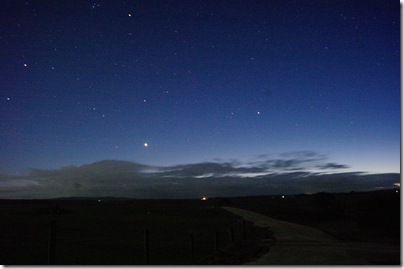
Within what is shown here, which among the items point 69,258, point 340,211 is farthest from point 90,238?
point 340,211

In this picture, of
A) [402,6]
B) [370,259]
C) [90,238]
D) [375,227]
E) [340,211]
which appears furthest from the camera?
[340,211]

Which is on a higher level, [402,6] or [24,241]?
[402,6]

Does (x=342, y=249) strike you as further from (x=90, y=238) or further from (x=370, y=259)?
(x=90, y=238)

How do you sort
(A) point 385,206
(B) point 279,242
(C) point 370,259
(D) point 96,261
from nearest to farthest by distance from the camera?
(C) point 370,259 < (D) point 96,261 < (B) point 279,242 < (A) point 385,206

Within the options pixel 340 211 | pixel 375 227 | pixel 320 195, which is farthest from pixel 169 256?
pixel 320 195

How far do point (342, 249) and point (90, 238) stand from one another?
1592cm

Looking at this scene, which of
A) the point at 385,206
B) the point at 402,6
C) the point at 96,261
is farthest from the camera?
the point at 385,206

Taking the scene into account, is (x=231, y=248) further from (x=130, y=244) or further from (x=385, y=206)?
(x=385, y=206)

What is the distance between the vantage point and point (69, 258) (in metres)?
18.0

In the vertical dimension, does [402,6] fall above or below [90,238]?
above

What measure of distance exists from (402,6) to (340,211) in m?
44.6

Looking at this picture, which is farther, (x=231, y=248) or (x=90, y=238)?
(x=90, y=238)

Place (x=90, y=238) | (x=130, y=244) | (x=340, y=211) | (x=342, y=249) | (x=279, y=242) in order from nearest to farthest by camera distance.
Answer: (x=342, y=249) → (x=279, y=242) → (x=130, y=244) → (x=90, y=238) → (x=340, y=211)

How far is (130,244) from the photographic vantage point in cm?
2305
